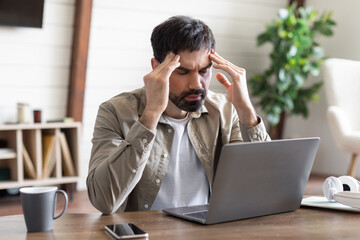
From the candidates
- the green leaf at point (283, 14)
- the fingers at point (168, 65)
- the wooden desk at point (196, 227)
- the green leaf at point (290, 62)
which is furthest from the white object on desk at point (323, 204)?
the green leaf at point (283, 14)

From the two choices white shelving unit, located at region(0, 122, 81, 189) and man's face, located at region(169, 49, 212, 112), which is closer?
man's face, located at region(169, 49, 212, 112)

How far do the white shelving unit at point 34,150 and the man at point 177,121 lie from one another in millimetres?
2028

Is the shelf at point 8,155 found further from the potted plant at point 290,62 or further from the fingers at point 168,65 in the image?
the fingers at point 168,65

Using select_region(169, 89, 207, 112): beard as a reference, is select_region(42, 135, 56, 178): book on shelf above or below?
below

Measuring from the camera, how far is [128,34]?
4156 millimetres

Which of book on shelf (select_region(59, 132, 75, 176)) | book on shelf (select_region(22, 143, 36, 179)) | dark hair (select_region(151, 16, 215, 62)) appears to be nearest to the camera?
dark hair (select_region(151, 16, 215, 62))

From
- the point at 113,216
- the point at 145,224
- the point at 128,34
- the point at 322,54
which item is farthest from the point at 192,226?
the point at 322,54

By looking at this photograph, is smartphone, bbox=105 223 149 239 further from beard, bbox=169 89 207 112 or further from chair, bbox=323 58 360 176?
chair, bbox=323 58 360 176

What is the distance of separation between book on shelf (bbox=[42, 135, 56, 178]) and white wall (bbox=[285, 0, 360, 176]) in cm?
240

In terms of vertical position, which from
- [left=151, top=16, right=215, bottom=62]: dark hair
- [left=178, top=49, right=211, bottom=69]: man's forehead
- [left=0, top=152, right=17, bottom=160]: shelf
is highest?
[left=151, top=16, right=215, bottom=62]: dark hair

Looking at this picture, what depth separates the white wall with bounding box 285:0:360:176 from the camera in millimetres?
4730

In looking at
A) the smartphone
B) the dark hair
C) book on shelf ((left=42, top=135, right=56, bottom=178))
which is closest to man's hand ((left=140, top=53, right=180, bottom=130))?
the dark hair

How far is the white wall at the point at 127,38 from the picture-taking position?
4020 mm

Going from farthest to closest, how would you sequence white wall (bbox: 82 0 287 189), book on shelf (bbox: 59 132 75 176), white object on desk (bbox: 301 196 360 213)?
white wall (bbox: 82 0 287 189)
book on shelf (bbox: 59 132 75 176)
white object on desk (bbox: 301 196 360 213)
